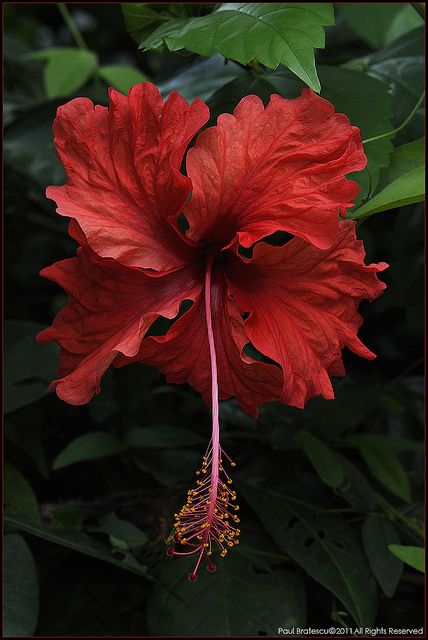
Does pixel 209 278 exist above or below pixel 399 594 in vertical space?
above

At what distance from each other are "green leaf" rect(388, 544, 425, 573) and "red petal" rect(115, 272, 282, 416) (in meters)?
0.18

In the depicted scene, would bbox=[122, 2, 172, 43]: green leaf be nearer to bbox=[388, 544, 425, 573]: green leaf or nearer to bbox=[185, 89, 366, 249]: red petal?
bbox=[185, 89, 366, 249]: red petal

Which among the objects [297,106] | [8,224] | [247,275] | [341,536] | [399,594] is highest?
[297,106]

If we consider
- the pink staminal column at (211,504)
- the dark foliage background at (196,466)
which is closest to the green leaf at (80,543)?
the dark foliage background at (196,466)

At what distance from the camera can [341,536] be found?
0.73 m

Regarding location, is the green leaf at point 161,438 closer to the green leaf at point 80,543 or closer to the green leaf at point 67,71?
the green leaf at point 80,543

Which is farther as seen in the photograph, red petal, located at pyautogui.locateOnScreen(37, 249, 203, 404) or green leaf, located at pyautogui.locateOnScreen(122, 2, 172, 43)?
green leaf, located at pyautogui.locateOnScreen(122, 2, 172, 43)

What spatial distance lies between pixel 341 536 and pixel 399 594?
0.13m

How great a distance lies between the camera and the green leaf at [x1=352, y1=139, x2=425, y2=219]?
1.79 ft

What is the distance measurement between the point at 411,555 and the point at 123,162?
1.30 ft

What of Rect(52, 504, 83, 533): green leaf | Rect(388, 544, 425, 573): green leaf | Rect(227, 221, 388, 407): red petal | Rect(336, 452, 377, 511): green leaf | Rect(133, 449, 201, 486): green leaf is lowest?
Rect(336, 452, 377, 511): green leaf

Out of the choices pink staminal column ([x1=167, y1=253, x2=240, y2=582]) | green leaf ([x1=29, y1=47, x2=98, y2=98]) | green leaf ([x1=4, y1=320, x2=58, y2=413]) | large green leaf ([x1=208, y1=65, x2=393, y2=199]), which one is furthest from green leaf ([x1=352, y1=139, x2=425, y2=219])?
green leaf ([x1=29, y1=47, x2=98, y2=98])

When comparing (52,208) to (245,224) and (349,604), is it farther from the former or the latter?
(349,604)

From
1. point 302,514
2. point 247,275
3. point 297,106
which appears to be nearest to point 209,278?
point 247,275
